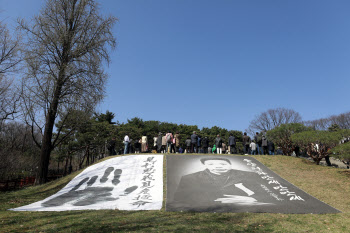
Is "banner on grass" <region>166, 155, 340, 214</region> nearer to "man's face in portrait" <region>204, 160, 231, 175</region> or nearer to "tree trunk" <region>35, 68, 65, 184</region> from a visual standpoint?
"man's face in portrait" <region>204, 160, 231, 175</region>

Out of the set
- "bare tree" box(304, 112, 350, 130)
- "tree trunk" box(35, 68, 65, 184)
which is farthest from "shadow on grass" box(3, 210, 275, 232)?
"bare tree" box(304, 112, 350, 130)

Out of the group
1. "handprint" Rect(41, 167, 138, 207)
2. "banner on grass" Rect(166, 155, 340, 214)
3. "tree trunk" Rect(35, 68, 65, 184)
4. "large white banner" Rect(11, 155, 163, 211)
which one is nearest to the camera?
"banner on grass" Rect(166, 155, 340, 214)

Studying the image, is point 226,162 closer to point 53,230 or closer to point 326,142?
point 326,142

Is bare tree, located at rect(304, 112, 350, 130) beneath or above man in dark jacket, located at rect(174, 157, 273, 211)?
above

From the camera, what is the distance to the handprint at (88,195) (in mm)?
9274

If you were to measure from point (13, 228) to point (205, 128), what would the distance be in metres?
60.0

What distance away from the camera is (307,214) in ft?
25.8

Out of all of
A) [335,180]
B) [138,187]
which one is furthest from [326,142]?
[138,187]

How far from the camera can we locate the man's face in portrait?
41.8 feet

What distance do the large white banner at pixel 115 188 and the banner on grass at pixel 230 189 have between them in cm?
75

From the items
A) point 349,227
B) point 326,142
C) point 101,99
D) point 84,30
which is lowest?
point 349,227

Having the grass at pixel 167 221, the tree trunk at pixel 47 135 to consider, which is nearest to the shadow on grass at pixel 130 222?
the grass at pixel 167 221

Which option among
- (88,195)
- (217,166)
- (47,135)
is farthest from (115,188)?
(47,135)

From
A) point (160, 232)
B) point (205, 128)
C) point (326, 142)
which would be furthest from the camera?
point (205, 128)
